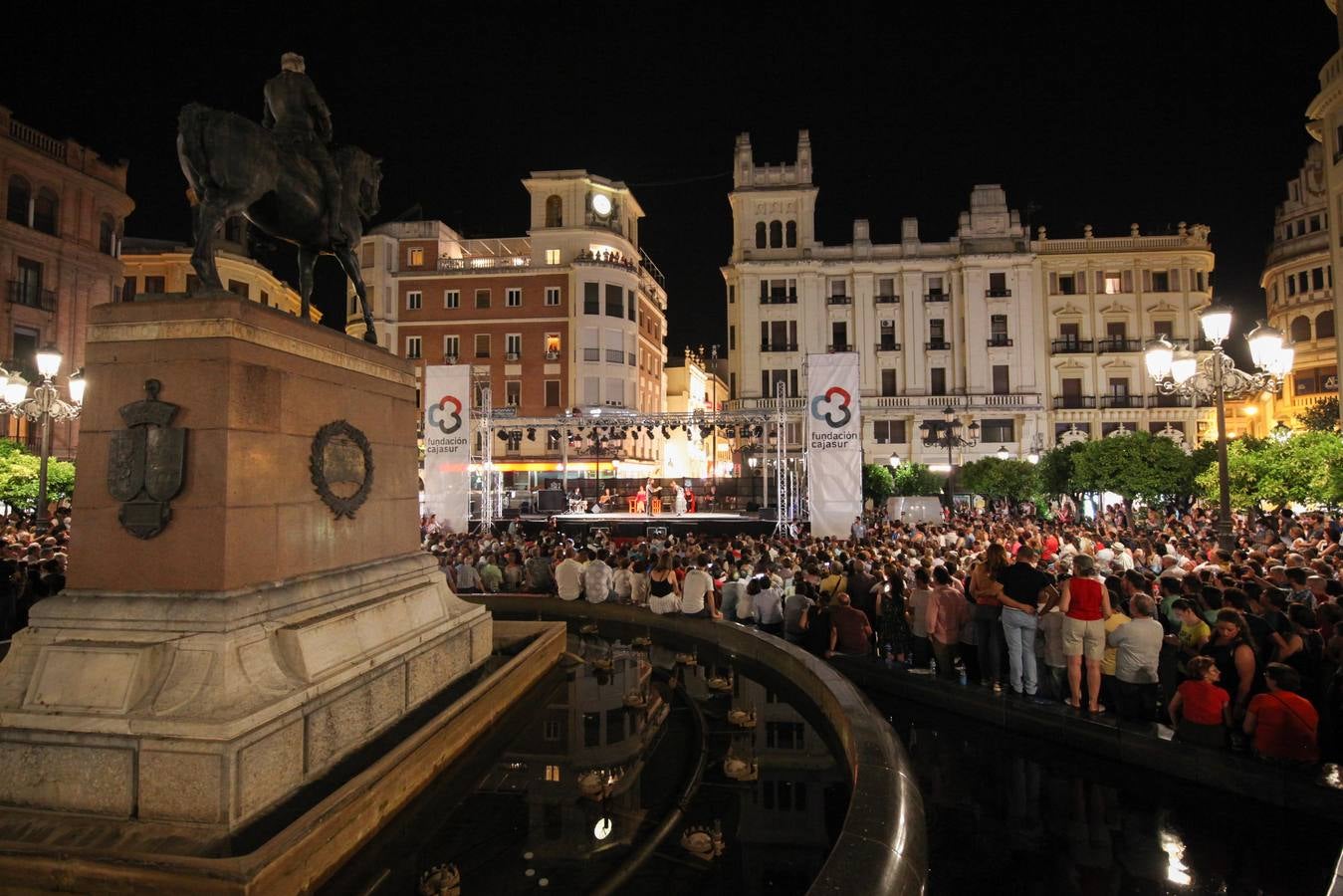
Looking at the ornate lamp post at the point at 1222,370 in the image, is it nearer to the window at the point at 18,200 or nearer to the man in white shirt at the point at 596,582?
the man in white shirt at the point at 596,582

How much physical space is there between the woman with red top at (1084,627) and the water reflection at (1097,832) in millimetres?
725

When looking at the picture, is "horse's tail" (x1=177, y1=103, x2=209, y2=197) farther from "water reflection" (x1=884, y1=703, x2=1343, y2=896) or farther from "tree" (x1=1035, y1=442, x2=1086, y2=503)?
"tree" (x1=1035, y1=442, x2=1086, y2=503)

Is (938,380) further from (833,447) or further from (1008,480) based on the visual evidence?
(833,447)

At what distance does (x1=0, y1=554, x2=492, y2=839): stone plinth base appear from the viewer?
169 inches

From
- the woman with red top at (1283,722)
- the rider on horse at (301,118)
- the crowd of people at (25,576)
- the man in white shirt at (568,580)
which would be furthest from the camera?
the man in white shirt at (568,580)

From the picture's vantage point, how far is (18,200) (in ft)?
106

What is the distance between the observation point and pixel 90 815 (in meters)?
4.30

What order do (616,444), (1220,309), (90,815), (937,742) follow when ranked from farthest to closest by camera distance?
(616,444) < (1220,309) < (937,742) < (90,815)

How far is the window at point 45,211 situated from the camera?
109 ft

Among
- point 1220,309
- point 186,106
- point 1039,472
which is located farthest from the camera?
point 1039,472

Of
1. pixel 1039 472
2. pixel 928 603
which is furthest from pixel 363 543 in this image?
pixel 1039 472

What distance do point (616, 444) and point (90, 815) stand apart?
150 ft

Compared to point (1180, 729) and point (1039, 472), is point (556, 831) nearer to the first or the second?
point (1180, 729)

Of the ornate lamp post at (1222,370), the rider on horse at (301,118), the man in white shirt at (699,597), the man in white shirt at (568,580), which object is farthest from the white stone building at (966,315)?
the rider on horse at (301,118)
